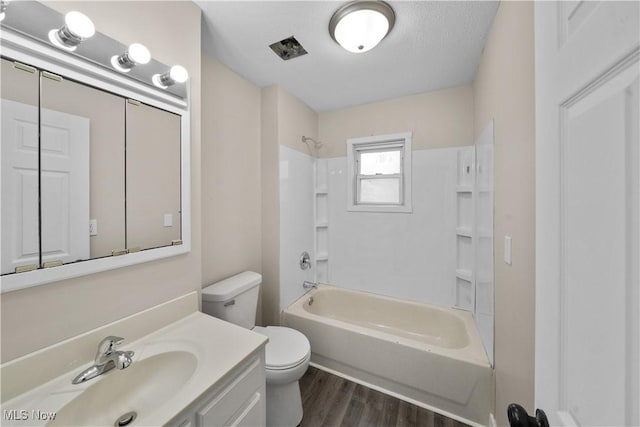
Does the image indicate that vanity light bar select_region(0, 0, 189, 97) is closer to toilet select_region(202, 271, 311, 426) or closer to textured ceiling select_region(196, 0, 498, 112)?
textured ceiling select_region(196, 0, 498, 112)

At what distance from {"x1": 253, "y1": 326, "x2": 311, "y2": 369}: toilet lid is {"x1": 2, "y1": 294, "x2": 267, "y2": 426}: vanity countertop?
438 mm

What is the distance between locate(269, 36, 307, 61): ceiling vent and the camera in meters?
1.53

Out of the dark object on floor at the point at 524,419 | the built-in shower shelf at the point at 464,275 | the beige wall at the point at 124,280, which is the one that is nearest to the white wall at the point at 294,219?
the beige wall at the point at 124,280

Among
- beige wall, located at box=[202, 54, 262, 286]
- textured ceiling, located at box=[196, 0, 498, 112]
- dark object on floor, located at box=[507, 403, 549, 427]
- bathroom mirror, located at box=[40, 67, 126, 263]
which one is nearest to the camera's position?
dark object on floor, located at box=[507, 403, 549, 427]

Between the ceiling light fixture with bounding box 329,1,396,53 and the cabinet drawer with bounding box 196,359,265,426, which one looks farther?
the ceiling light fixture with bounding box 329,1,396,53

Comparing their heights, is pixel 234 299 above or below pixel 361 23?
below

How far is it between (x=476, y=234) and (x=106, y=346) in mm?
2326

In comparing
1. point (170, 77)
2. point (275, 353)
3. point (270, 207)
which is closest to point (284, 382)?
point (275, 353)

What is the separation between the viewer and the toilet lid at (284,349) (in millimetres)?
1409

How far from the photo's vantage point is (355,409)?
160 centimetres

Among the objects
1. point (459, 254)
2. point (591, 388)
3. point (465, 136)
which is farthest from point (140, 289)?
point (465, 136)

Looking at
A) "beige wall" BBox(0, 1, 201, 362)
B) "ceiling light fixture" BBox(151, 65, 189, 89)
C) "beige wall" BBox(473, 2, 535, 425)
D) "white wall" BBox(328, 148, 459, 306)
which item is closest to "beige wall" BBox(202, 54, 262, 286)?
"beige wall" BBox(0, 1, 201, 362)

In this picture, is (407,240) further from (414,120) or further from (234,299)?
(234,299)

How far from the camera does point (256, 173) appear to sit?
2129 millimetres
